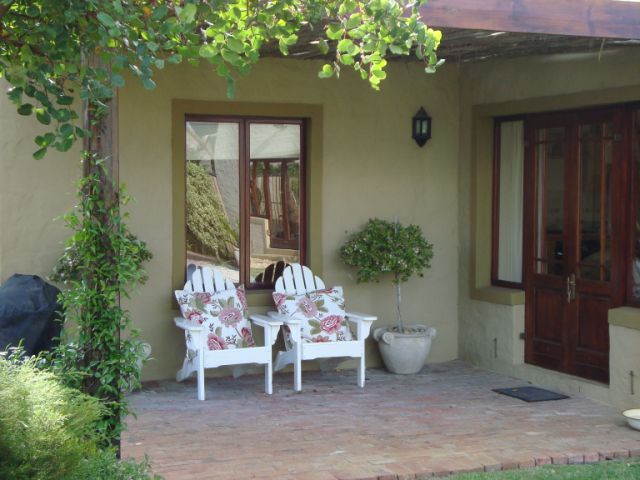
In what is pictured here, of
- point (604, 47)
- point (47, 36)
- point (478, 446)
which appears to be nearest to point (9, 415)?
point (47, 36)

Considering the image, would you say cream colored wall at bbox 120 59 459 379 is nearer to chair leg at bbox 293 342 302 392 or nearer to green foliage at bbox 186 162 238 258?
green foliage at bbox 186 162 238 258

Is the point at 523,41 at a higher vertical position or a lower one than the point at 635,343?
higher

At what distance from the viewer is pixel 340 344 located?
7.54 metres

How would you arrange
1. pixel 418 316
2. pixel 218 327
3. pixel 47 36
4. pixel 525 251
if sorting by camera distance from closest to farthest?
pixel 47 36 → pixel 218 327 → pixel 525 251 → pixel 418 316

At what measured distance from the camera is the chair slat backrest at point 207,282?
7633 millimetres

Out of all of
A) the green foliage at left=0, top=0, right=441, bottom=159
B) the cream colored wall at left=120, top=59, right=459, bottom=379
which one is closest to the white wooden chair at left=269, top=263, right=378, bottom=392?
the cream colored wall at left=120, top=59, right=459, bottom=379

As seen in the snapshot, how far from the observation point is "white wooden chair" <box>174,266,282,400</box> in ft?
23.5

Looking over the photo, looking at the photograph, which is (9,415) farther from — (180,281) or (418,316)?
(418,316)

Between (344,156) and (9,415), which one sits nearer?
(9,415)

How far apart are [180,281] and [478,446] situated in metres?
3.02

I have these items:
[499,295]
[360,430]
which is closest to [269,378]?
[360,430]

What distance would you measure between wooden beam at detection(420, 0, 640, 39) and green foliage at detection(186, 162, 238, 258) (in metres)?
3.11

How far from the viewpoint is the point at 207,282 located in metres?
7.68

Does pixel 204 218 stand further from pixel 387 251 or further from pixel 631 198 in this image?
pixel 631 198
